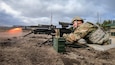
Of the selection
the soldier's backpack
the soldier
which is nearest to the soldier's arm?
the soldier

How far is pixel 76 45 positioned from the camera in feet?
29.4

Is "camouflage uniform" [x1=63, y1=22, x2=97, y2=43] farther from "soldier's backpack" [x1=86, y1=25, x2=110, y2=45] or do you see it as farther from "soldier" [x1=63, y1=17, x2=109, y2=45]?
"soldier's backpack" [x1=86, y1=25, x2=110, y2=45]

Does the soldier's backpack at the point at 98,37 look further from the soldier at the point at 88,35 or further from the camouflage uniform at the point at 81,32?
the camouflage uniform at the point at 81,32

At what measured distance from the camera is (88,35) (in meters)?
8.96

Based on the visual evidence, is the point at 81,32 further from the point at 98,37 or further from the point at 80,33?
the point at 98,37

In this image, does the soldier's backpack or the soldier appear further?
the soldier's backpack

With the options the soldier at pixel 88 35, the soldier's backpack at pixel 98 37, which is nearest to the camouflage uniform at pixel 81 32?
the soldier at pixel 88 35

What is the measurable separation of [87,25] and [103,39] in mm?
1174

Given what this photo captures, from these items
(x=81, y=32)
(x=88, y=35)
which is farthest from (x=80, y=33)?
(x=88, y=35)

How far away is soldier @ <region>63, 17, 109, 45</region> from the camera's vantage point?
28.1 feet

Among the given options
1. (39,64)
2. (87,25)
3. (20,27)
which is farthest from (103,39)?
(20,27)

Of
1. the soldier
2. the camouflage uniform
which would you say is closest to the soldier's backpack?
the soldier

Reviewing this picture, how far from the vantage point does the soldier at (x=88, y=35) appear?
858 centimetres

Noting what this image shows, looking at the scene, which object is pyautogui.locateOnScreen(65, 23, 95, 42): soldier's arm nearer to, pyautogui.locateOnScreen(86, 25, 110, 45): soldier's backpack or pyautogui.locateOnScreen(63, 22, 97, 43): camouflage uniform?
pyautogui.locateOnScreen(63, 22, 97, 43): camouflage uniform
